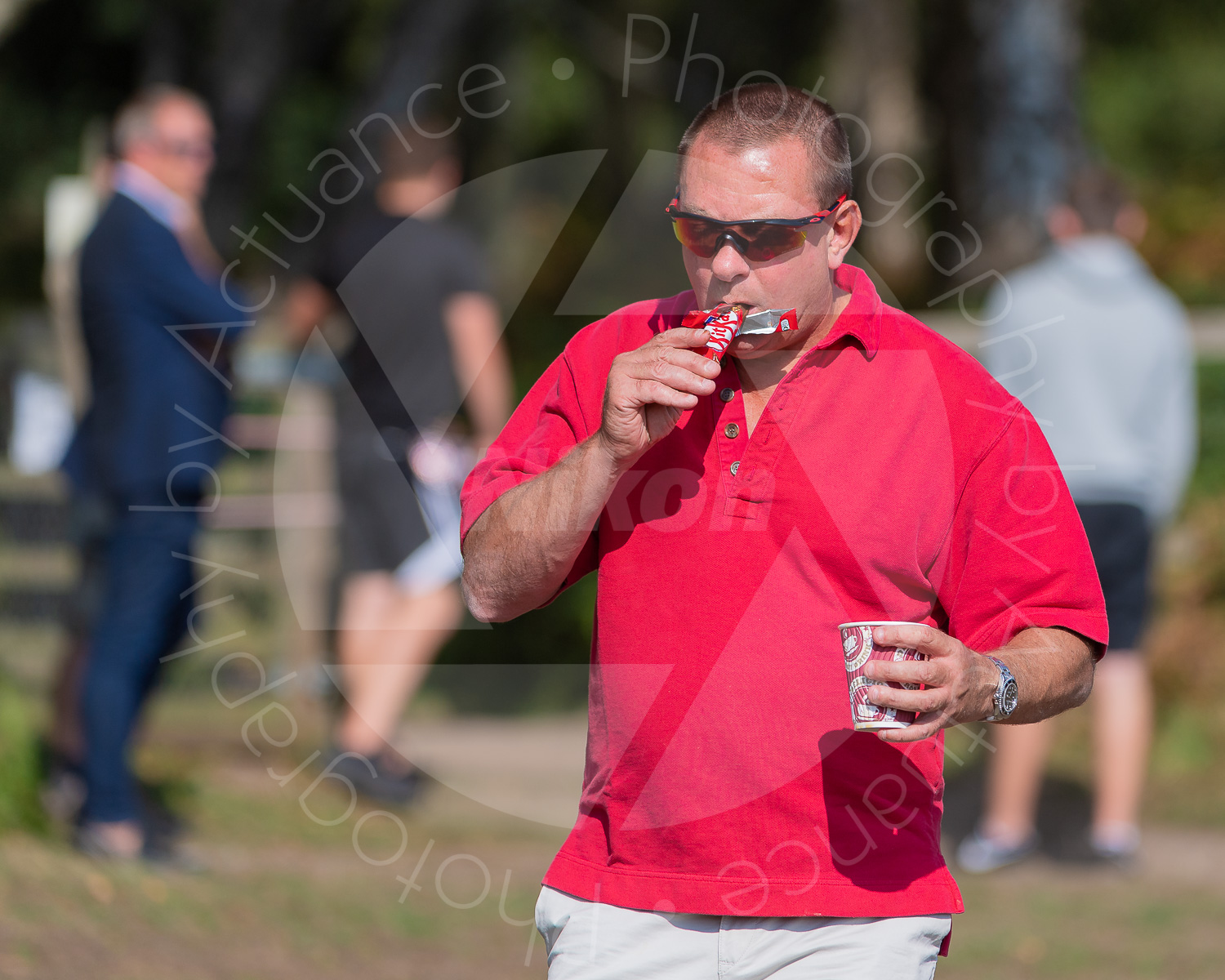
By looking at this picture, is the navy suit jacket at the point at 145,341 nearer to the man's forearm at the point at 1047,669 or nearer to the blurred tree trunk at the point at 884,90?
the man's forearm at the point at 1047,669

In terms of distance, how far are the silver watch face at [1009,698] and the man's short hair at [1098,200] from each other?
11.1 feet

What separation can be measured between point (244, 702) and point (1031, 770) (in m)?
3.27

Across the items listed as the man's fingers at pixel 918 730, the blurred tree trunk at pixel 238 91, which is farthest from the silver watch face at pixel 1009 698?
the blurred tree trunk at pixel 238 91

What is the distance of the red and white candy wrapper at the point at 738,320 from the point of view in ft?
6.73

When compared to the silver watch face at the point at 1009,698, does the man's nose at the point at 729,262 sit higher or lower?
higher

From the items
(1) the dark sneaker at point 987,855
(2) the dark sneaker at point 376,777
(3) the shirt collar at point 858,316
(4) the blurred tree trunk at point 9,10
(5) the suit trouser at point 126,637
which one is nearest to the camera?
(3) the shirt collar at point 858,316

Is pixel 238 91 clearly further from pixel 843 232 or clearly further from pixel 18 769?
pixel 843 232

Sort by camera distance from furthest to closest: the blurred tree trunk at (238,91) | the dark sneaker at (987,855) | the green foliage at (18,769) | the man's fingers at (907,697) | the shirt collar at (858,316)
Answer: the blurred tree trunk at (238,91)
the dark sneaker at (987,855)
the green foliage at (18,769)
the shirt collar at (858,316)
the man's fingers at (907,697)

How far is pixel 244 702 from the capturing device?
6.21 metres

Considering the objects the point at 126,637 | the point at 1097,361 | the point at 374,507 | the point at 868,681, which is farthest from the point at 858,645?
the point at 374,507

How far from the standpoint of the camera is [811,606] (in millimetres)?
2117

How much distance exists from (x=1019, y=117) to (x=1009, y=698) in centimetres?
710

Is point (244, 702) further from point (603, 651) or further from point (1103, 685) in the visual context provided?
point (603, 651)

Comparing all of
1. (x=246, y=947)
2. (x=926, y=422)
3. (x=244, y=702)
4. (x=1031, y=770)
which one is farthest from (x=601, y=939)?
(x=244, y=702)
